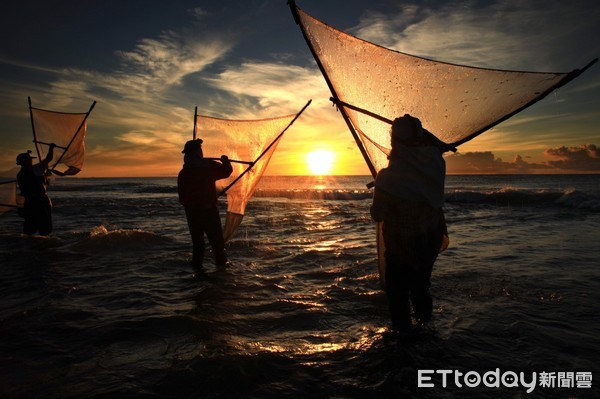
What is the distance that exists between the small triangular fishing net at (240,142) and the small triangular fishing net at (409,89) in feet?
8.80

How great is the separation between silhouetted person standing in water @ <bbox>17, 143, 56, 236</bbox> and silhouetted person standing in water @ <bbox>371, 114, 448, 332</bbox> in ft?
30.1

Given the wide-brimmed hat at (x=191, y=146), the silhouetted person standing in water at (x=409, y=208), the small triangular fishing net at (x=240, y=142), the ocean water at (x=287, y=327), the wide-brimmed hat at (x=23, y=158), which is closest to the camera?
the ocean water at (x=287, y=327)

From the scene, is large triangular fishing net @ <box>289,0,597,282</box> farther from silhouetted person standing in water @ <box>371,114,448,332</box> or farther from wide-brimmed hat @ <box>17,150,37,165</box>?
wide-brimmed hat @ <box>17,150,37,165</box>

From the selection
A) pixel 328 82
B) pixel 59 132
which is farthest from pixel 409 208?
pixel 59 132

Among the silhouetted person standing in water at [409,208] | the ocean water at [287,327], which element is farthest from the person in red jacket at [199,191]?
the silhouetted person standing in water at [409,208]

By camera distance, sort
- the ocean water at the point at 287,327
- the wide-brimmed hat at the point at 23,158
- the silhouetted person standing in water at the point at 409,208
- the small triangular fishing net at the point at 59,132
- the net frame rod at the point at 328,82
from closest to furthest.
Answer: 1. the ocean water at the point at 287,327
2. the silhouetted person standing in water at the point at 409,208
3. the net frame rod at the point at 328,82
4. the wide-brimmed hat at the point at 23,158
5. the small triangular fishing net at the point at 59,132

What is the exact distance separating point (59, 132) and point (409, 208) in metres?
11.1

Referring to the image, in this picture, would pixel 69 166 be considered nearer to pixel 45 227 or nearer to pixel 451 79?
pixel 45 227

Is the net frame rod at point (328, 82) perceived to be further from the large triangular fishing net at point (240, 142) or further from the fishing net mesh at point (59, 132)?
the fishing net mesh at point (59, 132)

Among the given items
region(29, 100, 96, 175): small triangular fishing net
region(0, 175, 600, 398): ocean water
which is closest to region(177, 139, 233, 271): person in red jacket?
region(0, 175, 600, 398): ocean water

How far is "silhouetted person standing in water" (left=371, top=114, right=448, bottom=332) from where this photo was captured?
318cm

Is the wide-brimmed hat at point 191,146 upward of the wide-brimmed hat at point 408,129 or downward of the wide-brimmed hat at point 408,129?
upward

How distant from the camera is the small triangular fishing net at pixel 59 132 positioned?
997cm

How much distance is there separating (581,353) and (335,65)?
4.27 m
